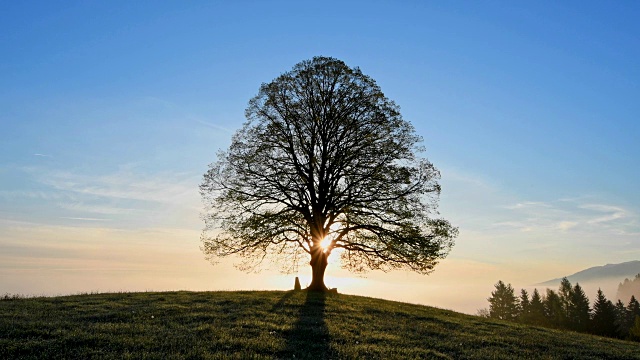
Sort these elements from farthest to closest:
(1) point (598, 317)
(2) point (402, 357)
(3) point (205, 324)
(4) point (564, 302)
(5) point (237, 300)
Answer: (4) point (564, 302)
(1) point (598, 317)
(5) point (237, 300)
(3) point (205, 324)
(2) point (402, 357)

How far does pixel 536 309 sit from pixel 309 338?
84681mm

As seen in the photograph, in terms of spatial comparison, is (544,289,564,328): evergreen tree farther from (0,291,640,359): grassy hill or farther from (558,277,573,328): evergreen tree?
(0,291,640,359): grassy hill

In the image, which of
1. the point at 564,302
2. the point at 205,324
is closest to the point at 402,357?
the point at 205,324

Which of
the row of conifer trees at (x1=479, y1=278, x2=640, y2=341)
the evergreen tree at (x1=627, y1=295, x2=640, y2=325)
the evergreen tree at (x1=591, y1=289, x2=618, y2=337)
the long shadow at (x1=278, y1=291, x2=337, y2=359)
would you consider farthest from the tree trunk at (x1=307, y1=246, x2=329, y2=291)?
the evergreen tree at (x1=627, y1=295, x2=640, y2=325)

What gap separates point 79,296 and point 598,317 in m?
75.7

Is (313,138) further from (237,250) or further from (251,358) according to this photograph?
(251,358)

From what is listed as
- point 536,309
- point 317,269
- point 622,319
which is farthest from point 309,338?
point 622,319

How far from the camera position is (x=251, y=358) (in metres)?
12.7

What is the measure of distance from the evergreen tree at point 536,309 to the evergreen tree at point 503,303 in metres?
6.95

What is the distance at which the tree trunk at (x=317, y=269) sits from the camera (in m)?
32.6

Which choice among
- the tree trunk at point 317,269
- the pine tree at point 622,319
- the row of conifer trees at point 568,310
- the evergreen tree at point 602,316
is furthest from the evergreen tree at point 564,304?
the tree trunk at point 317,269

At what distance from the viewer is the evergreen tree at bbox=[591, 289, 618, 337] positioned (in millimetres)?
70500

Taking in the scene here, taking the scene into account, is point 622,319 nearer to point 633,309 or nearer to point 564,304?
point 633,309

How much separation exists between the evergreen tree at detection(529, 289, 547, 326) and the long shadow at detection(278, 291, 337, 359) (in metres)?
76.5
